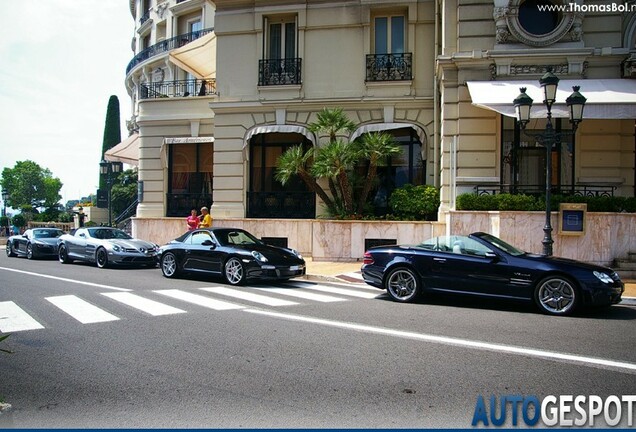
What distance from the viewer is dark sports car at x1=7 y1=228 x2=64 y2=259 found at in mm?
21375

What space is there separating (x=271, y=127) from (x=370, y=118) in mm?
3833

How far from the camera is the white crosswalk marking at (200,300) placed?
971 cm

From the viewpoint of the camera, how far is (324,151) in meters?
17.9

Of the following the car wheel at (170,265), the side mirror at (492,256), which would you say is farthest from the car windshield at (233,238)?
the side mirror at (492,256)

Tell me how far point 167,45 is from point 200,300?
28624 millimetres

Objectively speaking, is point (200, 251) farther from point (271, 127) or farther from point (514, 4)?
point (514, 4)

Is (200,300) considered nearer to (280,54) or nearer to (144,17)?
(280,54)

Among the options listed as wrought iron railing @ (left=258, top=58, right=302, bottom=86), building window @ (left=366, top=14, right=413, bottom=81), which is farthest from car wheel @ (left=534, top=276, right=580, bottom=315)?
wrought iron railing @ (left=258, top=58, right=302, bottom=86)

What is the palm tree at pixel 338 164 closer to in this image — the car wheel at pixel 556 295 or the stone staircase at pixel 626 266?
the stone staircase at pixel 626 266

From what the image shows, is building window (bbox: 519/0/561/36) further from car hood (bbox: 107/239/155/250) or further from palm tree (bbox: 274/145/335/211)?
car hood (bbox: 107/239/155/250)

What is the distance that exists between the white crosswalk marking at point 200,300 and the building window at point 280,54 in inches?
455

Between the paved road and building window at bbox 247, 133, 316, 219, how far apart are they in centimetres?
1042

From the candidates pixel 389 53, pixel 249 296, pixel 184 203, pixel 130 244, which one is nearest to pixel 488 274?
pixel 249 296

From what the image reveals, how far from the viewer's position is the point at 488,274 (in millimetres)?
9695
